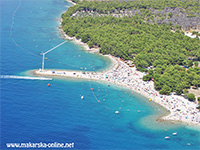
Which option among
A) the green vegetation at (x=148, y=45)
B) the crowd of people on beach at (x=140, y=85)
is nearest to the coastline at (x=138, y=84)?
the crowd of people on beach at (x=140, y=85)

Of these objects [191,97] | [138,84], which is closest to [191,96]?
[191,97]

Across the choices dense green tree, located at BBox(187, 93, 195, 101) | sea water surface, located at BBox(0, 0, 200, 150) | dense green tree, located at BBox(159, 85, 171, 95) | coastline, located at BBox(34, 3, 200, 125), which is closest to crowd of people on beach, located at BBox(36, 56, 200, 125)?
coastline, located at BBox(34, 3, 200, 125)

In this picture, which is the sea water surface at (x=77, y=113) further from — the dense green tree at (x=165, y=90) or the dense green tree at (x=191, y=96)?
the dense green tree at (x=191, y=96)

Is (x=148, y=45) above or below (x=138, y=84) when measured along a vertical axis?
above

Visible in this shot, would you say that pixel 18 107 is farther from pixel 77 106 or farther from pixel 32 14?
pixel 32 14

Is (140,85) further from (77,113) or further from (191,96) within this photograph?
(77,113)

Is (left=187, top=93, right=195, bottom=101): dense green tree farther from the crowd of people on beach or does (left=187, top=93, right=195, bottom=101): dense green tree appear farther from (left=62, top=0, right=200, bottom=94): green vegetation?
(left=62, top=0, right=200, bottom=94): green vegetation
